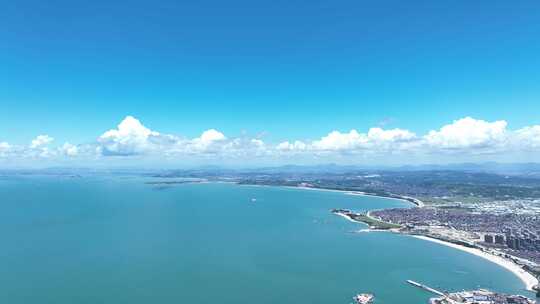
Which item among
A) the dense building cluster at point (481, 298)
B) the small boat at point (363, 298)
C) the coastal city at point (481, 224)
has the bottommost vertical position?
the small boat at point (363, 298)

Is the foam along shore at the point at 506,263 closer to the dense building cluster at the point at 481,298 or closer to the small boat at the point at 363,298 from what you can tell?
the dense building cluster at the point at 481,298

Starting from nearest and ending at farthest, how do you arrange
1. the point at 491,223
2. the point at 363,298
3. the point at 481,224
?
the point at 363,298 < the point at 481,224 < the point at 491,223

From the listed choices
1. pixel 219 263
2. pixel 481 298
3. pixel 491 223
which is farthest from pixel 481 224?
pixel 219 263

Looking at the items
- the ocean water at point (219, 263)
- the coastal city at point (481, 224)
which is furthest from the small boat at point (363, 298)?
the coastal city at point (481, 224)

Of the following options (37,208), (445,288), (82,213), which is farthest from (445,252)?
(37,208)

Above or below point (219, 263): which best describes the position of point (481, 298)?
above

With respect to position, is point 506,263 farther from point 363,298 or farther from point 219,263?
point 219,263

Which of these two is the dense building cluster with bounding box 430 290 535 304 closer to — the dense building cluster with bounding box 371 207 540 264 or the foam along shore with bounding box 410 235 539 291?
the foam along shore with bounding box 410 235 539 291
